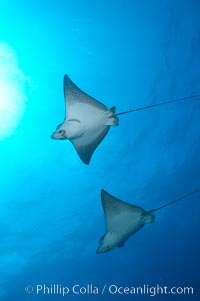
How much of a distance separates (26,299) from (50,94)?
22.0m

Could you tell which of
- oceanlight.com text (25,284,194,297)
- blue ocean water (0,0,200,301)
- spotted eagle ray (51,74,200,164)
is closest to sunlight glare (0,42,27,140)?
blue ocean water (0,0,200,301)

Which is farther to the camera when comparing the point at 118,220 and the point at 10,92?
the point at 10,92

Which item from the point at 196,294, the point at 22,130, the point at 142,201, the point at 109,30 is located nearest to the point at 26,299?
the point at 142,201

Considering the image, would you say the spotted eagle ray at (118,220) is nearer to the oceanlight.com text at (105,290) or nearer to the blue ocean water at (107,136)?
the blue ocean water at (107,136)

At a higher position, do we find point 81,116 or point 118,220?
point 81,116

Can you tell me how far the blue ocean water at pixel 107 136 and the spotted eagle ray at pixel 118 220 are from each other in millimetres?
4624

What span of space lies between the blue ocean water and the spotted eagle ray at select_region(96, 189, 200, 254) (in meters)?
4.62

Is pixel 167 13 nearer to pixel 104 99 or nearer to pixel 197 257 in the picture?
pixel 104 99

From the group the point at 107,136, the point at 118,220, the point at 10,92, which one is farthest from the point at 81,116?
the point at 107,136

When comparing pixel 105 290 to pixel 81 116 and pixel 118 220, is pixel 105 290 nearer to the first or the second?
pixel 118 220

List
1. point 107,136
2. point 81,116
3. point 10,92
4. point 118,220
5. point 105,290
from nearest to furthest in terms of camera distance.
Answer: point 81,116, point 118,220, point 10,92, point 107,136, point 105,290

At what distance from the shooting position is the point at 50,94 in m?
10.1

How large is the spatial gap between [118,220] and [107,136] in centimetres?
531

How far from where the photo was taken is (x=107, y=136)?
11.9 meters
